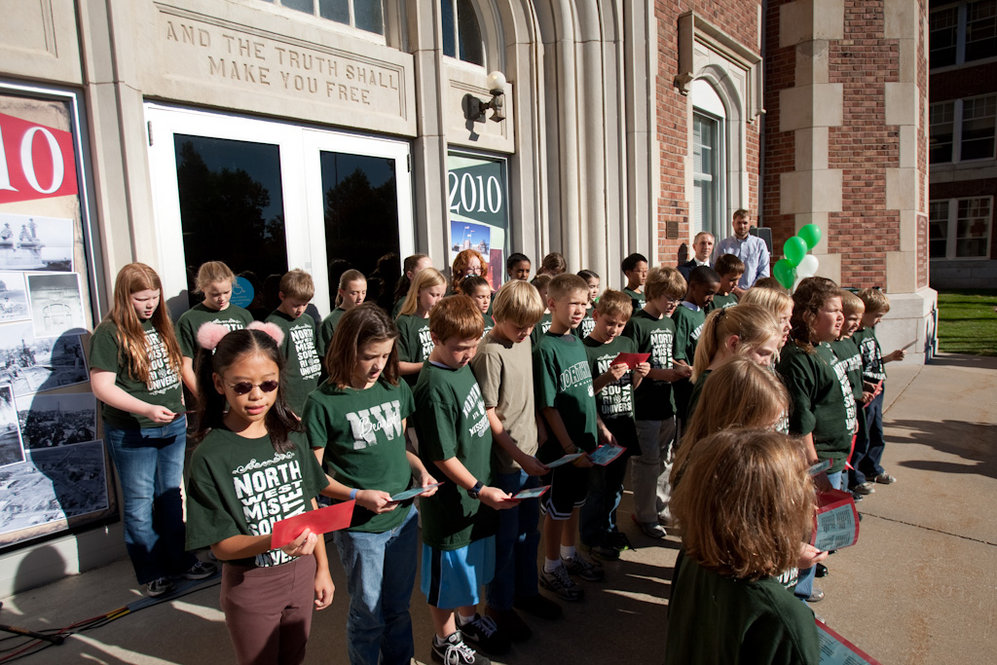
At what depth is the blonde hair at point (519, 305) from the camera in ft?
9.43

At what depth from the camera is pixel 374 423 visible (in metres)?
2.40

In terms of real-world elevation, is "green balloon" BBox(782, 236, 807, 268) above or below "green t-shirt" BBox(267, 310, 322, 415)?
above

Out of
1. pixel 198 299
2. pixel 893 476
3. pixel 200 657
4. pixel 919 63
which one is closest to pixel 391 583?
pixel 200 657

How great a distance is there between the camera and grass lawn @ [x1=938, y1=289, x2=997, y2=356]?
11.9 metres

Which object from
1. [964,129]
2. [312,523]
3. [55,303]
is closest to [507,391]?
[312,523]

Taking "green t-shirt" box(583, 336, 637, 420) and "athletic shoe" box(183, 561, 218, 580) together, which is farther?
"athletic shoe" box(183, 561, 218, 580)

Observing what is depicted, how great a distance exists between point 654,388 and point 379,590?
2331 millimetres

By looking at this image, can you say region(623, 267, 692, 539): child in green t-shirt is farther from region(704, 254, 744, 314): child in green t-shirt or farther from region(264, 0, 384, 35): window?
region(264, 0, 384, 35): window

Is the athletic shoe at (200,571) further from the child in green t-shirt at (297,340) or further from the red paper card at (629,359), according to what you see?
the red paper card at (629,359)

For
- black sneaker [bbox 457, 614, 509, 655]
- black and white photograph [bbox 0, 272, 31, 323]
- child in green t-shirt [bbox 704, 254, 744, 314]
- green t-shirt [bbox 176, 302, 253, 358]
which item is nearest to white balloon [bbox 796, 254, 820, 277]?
child in green t-shirt [bbox 704, 254, 744, 314]

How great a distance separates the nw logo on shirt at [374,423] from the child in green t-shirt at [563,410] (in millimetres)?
933

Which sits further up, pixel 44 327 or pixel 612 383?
pixel 44 327

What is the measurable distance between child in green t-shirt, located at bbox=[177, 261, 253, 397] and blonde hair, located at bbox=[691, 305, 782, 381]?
111 inches

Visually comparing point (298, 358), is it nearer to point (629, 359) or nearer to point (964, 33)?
point (629, 359)
